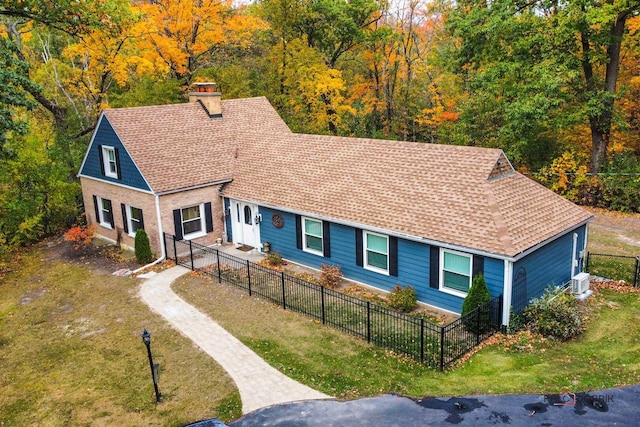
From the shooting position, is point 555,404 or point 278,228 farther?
point 278,228

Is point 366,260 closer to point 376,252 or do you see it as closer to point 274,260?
point 376,252

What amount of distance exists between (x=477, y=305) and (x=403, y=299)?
270cm

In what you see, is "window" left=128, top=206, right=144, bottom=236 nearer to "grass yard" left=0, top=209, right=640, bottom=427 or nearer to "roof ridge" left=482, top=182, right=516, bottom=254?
"grass yard" left=0, top=209, right=640, bottom=427

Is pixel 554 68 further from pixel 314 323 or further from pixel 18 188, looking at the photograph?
pixel 18 188

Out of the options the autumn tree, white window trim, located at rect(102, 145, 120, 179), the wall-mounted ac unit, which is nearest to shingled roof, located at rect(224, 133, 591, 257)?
the wall-mounted ac unit

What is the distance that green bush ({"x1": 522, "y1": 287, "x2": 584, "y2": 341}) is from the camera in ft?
50.3

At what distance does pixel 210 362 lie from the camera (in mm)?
14977

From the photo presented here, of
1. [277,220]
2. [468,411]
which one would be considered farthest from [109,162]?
[468,411]

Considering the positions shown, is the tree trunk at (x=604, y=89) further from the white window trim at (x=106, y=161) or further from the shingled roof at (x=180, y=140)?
the white window trim at (x=106, y=161)

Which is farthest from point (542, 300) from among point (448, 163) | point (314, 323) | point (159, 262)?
point (159, 262)

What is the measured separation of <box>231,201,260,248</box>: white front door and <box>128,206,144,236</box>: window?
4.38 meters

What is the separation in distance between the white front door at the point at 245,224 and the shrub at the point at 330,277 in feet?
16.9

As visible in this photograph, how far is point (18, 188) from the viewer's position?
27.4 metres

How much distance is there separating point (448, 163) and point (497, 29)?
13.7m
